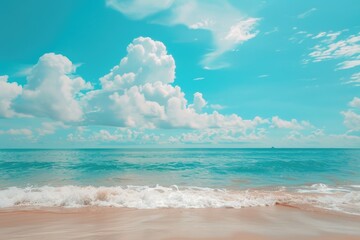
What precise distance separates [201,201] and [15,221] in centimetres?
686

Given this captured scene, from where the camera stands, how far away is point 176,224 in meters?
6.95

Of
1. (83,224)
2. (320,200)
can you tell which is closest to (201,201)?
(83,224)

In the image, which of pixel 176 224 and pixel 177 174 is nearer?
pixel 176 224

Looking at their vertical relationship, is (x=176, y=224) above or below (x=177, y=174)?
above

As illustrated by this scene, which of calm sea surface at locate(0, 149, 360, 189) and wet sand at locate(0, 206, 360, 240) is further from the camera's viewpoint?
calm sea surface at locate(0, 149, 360, 189)

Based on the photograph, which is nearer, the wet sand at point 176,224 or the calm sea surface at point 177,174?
the wet sand at point 176,224

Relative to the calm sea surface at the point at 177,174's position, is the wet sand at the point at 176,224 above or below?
above

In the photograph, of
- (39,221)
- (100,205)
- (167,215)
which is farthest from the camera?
A: (100,205)

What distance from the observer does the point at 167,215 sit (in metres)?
8.30

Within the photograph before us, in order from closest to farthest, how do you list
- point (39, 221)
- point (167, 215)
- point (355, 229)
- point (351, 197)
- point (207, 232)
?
point (207, 232) → point (355, 229) → point (39, 221) → point (167, 215) → point (351, 197)

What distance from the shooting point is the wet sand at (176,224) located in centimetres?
595

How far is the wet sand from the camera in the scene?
19.5 ft

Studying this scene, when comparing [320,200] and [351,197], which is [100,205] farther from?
[351,197]

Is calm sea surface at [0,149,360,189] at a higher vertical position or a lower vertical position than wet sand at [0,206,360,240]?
lower
